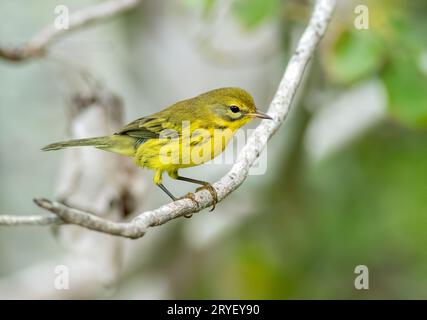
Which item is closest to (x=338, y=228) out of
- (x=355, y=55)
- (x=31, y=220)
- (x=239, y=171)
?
(x=355, y=55)

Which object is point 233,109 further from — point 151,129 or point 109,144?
point 109,144

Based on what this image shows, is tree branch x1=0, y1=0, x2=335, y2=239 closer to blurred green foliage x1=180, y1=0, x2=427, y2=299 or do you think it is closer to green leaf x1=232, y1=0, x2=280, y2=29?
green leaf x1=232, y1=0, x2=280, y2=29

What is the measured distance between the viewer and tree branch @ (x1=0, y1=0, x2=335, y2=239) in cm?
209

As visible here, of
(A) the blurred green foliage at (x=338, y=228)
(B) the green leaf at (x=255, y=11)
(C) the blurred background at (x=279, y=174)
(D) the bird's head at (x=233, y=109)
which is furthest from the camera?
(A) the blurred green foliage at (x=338, y=228)

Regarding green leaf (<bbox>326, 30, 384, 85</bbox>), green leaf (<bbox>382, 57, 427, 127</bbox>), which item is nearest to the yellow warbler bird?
green leaf (<bbox>326, 30, 384, 85</bbox>)

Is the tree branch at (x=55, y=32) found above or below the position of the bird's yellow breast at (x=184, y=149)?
above

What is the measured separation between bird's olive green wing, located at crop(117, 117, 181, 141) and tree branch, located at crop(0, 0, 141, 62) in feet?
2.84

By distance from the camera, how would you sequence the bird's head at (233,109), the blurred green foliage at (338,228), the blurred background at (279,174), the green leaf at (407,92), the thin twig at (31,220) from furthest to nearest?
1. the blurred green foliage at (338,228)
2. the blurred background at (279,174)
3. the green leaf at (407,92)
4. the bird's head at (233,109)
5. the thin twig at (31,220)

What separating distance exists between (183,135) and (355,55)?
4.54ft

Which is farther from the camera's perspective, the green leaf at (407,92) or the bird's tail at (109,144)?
the green leaf at (407,92)

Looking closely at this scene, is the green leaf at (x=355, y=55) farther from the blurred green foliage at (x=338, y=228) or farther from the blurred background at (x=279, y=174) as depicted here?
the blurred green foliage at (x=338, y=228)

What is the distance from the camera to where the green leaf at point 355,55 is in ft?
14.8

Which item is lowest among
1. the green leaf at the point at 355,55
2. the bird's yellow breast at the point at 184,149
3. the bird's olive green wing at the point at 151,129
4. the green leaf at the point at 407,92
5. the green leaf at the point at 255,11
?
the bird's yellow breast at the point at 184,149

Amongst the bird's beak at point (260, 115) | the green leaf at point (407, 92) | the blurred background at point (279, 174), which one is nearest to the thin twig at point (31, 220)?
the bird's beak at point (260, 115)
